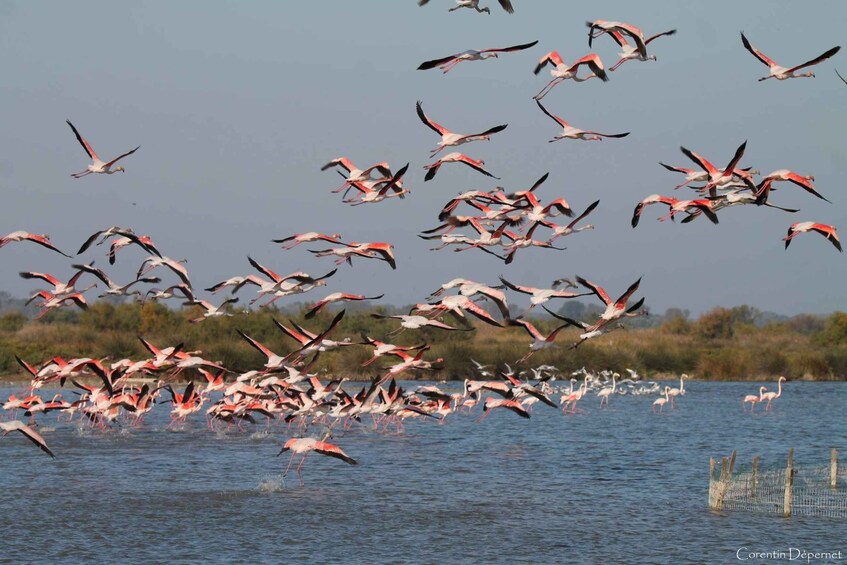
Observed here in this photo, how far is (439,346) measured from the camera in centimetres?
5681

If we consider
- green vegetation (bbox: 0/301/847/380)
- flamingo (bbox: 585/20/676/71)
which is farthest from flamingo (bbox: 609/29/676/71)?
green vegetation (bbox: 0/301/847/380)

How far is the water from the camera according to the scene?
60.5 feet

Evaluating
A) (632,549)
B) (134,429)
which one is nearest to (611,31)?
(632,549)

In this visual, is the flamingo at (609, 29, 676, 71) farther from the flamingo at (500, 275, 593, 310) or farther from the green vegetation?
the green vegetation

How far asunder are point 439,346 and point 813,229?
1559 inches

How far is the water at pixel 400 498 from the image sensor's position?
18.4 m

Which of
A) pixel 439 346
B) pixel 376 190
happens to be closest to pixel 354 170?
pixel 376 190

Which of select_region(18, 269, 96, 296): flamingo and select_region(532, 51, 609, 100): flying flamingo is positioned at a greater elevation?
select_region(532, 51, 609, 100): flying flamingo

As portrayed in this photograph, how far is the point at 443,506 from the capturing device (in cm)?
2239

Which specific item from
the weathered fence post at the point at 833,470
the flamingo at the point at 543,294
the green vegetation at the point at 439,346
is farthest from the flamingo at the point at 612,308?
the green vegetation at the point at 439,346

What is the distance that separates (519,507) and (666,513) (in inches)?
111

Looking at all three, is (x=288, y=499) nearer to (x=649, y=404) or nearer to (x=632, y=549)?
(x=632, y=549)

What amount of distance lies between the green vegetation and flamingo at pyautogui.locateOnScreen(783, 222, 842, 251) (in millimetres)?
33009

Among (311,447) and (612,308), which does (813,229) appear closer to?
(612,308)
